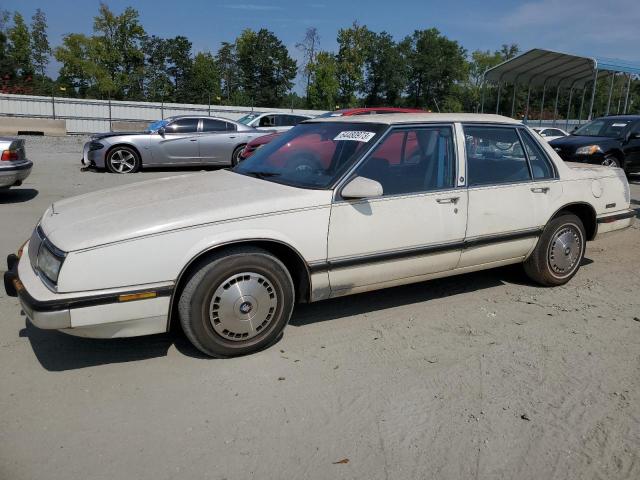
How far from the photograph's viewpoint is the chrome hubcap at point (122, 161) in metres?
12.3

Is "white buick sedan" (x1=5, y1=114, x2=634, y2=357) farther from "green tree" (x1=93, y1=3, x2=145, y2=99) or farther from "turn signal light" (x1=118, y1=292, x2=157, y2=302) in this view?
"green tree" (x1=93, y1=3, x2=145, y2=99)

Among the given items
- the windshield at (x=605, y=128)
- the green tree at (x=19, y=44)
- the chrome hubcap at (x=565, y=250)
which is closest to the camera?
the chrome hubcap at (x=565, y=250)

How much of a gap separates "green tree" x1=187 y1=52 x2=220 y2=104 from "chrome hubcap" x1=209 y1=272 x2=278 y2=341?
59.0 metres

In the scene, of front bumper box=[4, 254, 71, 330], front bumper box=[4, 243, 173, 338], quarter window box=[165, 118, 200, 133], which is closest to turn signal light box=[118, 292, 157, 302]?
front bumper box=[4, 243, 173, 338]

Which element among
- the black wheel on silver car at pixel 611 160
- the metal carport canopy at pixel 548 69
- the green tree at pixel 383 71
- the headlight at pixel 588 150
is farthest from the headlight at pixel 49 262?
the green tree at pixel 383 71

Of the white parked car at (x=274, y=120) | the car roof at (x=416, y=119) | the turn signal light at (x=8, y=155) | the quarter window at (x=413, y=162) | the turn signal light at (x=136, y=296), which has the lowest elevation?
the turn signal light at (x=136, y=296)

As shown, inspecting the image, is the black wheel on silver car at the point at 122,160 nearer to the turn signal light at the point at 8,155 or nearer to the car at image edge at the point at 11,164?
the car at image edge at the point at 11,164

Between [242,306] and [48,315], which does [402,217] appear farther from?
[48,315]

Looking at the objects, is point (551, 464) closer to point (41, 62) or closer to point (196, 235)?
point (196, 235)

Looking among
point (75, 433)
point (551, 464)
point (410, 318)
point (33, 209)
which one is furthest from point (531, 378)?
point (33, 209)

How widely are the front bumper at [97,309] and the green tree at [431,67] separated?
7158 cm

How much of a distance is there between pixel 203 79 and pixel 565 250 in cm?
5992

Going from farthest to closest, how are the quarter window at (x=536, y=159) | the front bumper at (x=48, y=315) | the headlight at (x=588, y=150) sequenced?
the headlight at (x=588, y=150) → the quarter window at (x=536, y=159) → the front bumper at (x=48, y=315)

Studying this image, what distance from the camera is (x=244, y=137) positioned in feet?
45.3
